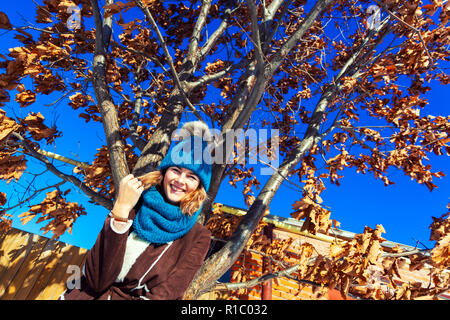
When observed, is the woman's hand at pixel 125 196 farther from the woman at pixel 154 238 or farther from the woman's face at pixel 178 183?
the woman's face at pixel 178 183

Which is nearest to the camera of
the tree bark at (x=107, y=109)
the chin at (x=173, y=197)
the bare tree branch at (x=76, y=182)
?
the chin at (x=173, y=197)

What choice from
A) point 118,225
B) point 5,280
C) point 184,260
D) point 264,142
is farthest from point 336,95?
point 5,280

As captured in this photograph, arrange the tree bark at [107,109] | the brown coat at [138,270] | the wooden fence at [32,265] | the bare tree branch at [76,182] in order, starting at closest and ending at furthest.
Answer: the brown coat at [138,270]
the tree bark at [107,109]
the bare tree branch at [76,182]
the wooden fence at [32,265]

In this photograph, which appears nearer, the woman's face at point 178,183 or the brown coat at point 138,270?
the brown coat at point 138,270

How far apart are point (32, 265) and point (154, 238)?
13.0 feet

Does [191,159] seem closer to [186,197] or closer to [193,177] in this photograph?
[193,177]

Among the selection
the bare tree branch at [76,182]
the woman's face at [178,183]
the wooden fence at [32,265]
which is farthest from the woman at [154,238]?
the wooden fence at [32,265]

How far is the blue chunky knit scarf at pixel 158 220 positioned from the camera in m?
1.51

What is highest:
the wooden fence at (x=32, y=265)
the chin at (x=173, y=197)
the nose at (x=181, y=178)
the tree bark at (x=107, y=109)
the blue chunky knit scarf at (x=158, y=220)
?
the tree bark at (x=107, y=109)

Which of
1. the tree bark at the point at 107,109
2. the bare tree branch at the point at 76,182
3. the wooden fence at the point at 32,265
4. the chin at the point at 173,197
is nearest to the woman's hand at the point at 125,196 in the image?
the chin at the point at 173,197

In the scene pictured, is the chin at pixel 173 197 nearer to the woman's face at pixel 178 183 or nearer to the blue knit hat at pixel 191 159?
the woman's face at pixel 178 183

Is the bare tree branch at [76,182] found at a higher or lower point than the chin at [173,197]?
higher

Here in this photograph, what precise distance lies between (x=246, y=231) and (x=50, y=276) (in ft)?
12.3
